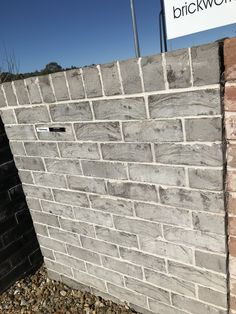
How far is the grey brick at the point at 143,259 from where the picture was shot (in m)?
2.10

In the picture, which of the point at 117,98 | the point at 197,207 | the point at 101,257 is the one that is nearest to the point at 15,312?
the point at 101,257

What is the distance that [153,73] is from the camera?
1.61 m

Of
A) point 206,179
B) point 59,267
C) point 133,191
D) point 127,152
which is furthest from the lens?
point 59,267

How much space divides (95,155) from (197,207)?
2.50 feet

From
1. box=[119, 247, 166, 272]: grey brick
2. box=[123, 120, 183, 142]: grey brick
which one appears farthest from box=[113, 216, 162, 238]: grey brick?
box=[123, 120, 183, 142]: grey brick

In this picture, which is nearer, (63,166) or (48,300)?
(63,166)

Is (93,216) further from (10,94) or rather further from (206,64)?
(206,64)

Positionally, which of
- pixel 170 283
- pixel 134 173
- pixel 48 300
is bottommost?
pixel 48 300

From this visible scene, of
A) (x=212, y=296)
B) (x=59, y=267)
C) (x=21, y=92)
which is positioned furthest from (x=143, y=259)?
(x=21, y=92)

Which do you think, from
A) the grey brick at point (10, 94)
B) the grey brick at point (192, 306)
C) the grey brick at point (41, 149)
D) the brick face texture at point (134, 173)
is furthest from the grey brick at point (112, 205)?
the grey brick at point (10, 94)

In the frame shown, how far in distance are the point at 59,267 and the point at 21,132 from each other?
1.37 meters

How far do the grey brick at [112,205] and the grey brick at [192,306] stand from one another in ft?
2.34

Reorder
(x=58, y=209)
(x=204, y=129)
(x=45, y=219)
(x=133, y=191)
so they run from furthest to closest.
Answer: (x=45, y=219)
(x=58, y=209)
(x=133, y=191)
(x=204, y=129)

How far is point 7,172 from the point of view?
2.82 metres
